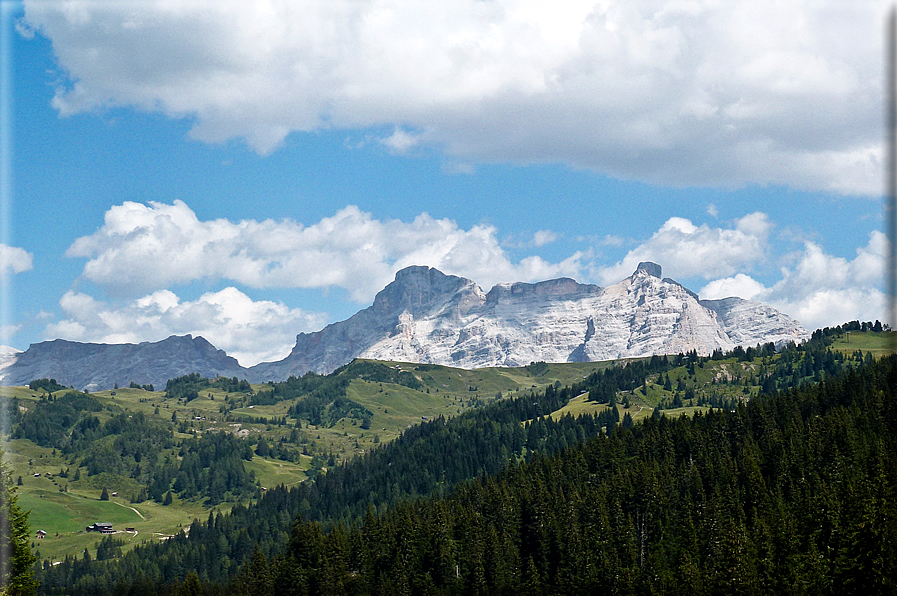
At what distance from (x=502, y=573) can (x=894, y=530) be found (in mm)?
91865

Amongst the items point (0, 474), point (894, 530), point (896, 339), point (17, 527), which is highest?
point (896, 339)

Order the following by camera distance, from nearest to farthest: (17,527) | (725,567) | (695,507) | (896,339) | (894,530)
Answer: (896,339)
(17,527)
(894,530)
(725,567)
(695,507)

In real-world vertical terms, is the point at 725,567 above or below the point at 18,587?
below

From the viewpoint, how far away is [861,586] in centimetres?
13475

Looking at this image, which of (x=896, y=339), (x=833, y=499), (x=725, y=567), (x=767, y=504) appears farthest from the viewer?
(x=767, y=504)

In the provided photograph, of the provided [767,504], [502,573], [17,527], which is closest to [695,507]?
[767,504]

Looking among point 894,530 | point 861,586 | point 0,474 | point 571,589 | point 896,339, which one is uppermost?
point 896,339

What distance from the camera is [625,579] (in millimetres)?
171250

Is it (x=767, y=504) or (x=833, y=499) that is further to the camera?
(x=767, y=504)

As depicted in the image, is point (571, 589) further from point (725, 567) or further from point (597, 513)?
point (725, 567)

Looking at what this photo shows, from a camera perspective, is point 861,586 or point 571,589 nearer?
point 861,586

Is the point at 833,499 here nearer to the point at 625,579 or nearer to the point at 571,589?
the point at 625,579

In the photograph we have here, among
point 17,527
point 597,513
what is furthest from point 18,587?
point 597,513

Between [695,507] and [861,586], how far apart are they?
203 ft
